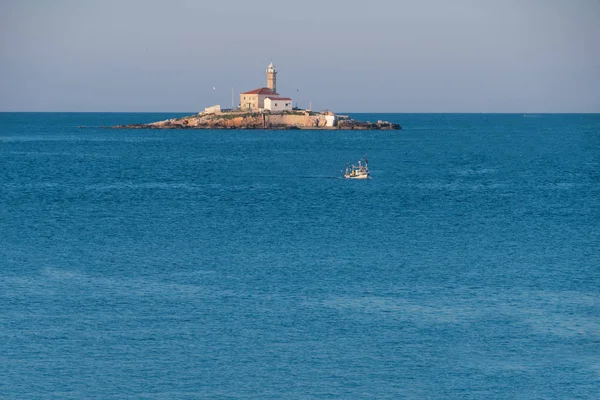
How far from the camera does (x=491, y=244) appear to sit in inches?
2516

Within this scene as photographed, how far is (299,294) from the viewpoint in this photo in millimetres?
48344

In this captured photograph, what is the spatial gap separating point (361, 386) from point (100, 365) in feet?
36.8

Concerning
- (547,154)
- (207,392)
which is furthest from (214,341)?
(547,154)

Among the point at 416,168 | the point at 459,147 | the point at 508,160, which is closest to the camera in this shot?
the point at 416,168

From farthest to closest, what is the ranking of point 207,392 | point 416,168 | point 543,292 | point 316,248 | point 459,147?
point 459,147, point 416,168, point 316,248, point 543,292, point 207,392

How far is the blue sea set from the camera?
121 ft

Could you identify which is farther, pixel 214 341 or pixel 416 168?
pixel 416 168

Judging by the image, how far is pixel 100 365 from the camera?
125 ft

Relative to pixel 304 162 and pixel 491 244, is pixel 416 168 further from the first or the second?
pixel 491 244

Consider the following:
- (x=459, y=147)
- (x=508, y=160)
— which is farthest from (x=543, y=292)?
(x=459, y=147)

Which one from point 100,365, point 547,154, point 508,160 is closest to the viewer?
point 100,365

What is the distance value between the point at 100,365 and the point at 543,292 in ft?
80.8

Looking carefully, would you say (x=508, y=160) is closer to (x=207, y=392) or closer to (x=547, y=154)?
(x=547, y=154)

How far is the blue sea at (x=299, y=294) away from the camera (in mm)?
37031
